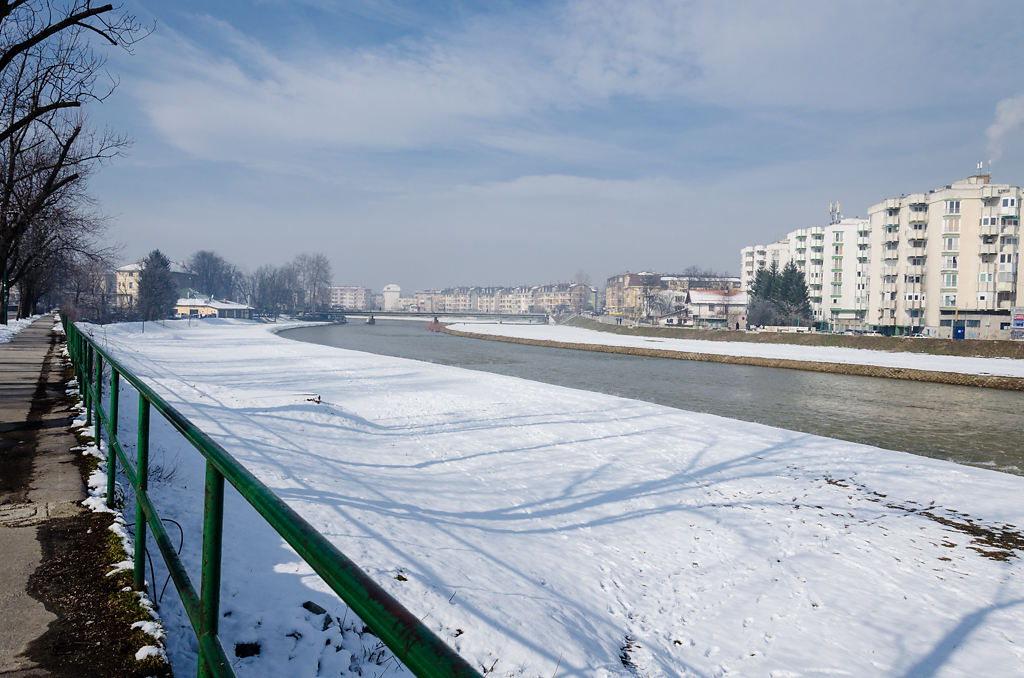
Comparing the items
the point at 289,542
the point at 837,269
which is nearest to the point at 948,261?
the point at 837,269

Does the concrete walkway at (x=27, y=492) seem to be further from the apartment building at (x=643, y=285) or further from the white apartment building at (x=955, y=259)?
the apartment building at (x=643, y=285)

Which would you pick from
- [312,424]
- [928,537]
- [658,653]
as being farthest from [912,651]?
[312,424]

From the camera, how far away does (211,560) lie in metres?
1.89

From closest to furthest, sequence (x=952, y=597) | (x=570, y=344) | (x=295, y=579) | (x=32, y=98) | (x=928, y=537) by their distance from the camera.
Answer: (x=295, y=579), (x=952, y=597), (x=928, y=537), (x=32, y=98), (x=570, y=344)

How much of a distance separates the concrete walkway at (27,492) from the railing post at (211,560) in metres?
1.21

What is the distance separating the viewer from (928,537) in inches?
347

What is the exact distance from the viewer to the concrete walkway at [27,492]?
2.76m

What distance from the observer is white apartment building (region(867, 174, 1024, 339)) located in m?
57.4

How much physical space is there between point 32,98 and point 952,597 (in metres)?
19.5

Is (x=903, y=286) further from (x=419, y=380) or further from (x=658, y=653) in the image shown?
(x=658, y=653)

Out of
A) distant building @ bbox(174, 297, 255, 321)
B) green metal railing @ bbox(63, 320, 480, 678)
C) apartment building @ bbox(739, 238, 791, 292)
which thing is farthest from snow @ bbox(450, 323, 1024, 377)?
distant building @ bbox(174, 297, 255, 321)

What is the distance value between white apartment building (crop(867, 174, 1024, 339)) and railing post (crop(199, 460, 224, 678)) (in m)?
66.9

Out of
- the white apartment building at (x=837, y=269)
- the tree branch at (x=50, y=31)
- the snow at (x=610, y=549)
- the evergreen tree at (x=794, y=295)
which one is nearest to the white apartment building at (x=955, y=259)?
the evergreen tree at (x=794, y=295)

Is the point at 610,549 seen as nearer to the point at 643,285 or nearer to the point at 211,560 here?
the point at 211,560
